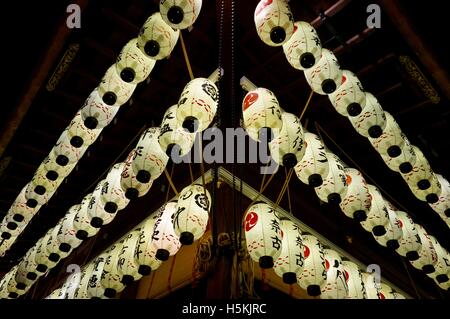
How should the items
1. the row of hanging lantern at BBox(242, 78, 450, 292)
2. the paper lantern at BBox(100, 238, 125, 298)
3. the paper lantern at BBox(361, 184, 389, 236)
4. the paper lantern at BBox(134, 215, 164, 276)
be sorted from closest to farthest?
the row of hanging lantern at BBox(242, 78, 450, 292) → the paper lantern at BBox(134, 215, 164, 276) → the paper lantern at BBox(100, 238, 125, 298) → the paper lantern at BBox(361, 184, 389, 236)

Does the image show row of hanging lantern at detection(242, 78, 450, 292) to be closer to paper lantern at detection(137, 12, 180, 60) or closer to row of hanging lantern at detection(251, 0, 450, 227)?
row of hanging lantern at detection(251, 0, 450, 227)

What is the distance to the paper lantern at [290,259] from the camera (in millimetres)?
3471

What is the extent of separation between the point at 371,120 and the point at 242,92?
216cm

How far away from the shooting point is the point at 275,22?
11.6ft

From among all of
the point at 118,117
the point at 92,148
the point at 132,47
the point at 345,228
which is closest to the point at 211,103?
the point at 132,47

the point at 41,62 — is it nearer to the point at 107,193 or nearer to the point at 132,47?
the point at 132,47

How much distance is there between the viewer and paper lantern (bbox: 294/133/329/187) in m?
3.95

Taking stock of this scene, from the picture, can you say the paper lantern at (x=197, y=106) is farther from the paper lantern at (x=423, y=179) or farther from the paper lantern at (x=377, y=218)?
the paper lantern at (x=423, y=179)

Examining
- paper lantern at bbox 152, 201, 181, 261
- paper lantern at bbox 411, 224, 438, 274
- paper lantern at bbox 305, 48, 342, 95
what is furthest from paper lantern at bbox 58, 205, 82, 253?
paper lantern at bbox 411, 224, 438, 274

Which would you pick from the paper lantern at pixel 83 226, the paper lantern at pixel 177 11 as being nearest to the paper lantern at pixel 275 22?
the paper lantern at pixel 177 11

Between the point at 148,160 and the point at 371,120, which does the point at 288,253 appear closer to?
the point at 148,160

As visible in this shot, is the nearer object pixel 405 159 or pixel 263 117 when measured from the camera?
pixel 263 117

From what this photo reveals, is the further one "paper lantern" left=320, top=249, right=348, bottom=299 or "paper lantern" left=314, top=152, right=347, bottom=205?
"paper lantern" left=314, top=152, right=347, bottom=205

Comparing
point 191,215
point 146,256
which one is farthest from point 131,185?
point 191,215
